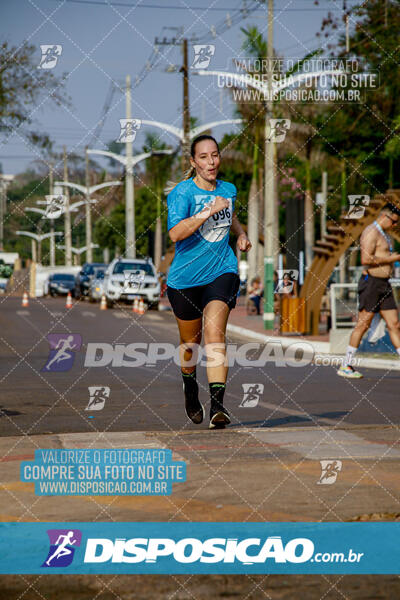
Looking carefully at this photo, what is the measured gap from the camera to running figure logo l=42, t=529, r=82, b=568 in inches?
165

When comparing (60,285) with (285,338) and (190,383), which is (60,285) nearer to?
(285,338)

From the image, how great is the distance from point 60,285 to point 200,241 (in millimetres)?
48320

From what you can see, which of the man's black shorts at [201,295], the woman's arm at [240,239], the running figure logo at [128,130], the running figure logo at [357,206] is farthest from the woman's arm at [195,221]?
the running figure logo at [357,206]

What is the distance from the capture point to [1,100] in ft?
96.0

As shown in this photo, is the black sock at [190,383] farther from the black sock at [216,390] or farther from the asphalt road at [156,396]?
the asphalt road at [156,396]

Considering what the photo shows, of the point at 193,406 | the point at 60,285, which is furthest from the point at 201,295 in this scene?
the point at 60,285

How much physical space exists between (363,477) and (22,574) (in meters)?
2.26

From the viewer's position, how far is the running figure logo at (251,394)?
974 centimetres

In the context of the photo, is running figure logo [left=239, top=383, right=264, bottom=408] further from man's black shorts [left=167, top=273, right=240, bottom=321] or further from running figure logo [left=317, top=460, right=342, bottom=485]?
running figure logo [left=317, top=460, right=342, bottom=485]

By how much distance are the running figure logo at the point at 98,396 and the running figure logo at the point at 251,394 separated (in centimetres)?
123

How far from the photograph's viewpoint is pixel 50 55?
1264 cm

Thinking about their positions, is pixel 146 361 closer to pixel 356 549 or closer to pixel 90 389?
pixel 90 389

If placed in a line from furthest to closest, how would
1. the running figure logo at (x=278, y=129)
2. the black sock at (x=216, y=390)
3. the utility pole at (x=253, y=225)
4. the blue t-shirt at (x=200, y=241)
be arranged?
the utility pole at (x=253, y=225) < the running figure logo at (x=278, y=129) < the black sock at (x=216, y=390) < the blue t-shirt at (x=200, y=241)

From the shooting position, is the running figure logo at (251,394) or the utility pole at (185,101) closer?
the running figure logo at (251,394)
